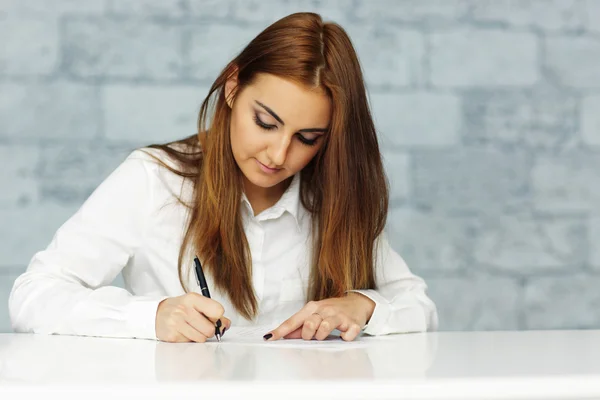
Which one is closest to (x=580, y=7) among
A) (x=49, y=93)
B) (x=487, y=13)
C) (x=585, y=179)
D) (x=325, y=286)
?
(x=487, y=13)

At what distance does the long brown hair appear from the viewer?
167cm

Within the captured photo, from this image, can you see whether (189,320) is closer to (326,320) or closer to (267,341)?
(267,341)

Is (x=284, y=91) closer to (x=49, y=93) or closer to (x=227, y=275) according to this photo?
(x=227, y=275)

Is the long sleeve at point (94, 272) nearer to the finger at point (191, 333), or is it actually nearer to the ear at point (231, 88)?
the finger at point (191, 333)

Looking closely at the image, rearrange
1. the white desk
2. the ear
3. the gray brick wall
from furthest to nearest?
the gray brick wall → the ear → the white desk

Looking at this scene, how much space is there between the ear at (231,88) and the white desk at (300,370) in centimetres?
67

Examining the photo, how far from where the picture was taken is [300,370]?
87cm

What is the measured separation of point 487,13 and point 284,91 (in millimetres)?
1422

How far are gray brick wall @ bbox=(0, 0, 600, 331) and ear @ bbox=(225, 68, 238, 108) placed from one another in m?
0.90

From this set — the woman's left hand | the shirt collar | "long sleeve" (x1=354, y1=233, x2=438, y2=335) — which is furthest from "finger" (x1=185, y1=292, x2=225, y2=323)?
the shirt collar

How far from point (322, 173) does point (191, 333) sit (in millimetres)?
662

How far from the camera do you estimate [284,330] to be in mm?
1385

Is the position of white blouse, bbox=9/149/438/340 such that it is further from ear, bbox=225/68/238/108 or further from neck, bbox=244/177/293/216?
ear, bbox=225/68/238/108

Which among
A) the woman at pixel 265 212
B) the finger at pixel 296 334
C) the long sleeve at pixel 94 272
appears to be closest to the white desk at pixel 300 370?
the long sleeve at pixel 94 272
